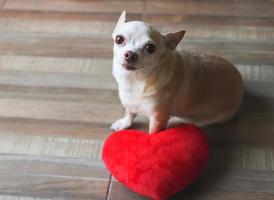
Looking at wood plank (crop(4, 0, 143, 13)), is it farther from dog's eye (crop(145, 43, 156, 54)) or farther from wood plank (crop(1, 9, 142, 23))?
dog's eye (crop(145, 43, 156, 54))

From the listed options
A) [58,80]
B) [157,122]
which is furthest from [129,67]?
[58,80]

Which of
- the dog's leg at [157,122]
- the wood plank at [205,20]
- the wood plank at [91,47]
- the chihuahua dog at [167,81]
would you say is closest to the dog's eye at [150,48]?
the chihuahua dog at [167,81]

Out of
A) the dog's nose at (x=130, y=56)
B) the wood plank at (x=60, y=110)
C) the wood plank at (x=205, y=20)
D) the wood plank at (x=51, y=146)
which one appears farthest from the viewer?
the wood plank at (x=205, y=20)

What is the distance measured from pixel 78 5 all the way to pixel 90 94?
0.55 metres

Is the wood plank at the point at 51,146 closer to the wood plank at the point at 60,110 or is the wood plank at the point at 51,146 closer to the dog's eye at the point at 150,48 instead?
the wood plank at the point at 60,110

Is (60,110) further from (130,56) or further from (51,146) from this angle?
(130,56)

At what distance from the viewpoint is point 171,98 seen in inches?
47.0

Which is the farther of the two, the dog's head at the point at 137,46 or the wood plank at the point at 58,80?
the wood plank at the point at 58,80

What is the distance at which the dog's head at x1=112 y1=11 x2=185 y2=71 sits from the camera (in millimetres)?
1041

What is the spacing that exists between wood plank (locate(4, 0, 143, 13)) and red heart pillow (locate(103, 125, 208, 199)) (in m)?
0.77

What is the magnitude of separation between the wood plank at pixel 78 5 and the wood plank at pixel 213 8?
0.07 m

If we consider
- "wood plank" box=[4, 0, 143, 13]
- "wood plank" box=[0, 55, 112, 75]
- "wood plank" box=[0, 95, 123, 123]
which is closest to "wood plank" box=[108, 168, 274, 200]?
"wood plank" box=[0, 95, 123, 123]

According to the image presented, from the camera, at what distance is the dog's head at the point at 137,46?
1041 mm

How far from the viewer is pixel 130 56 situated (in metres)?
1.03
